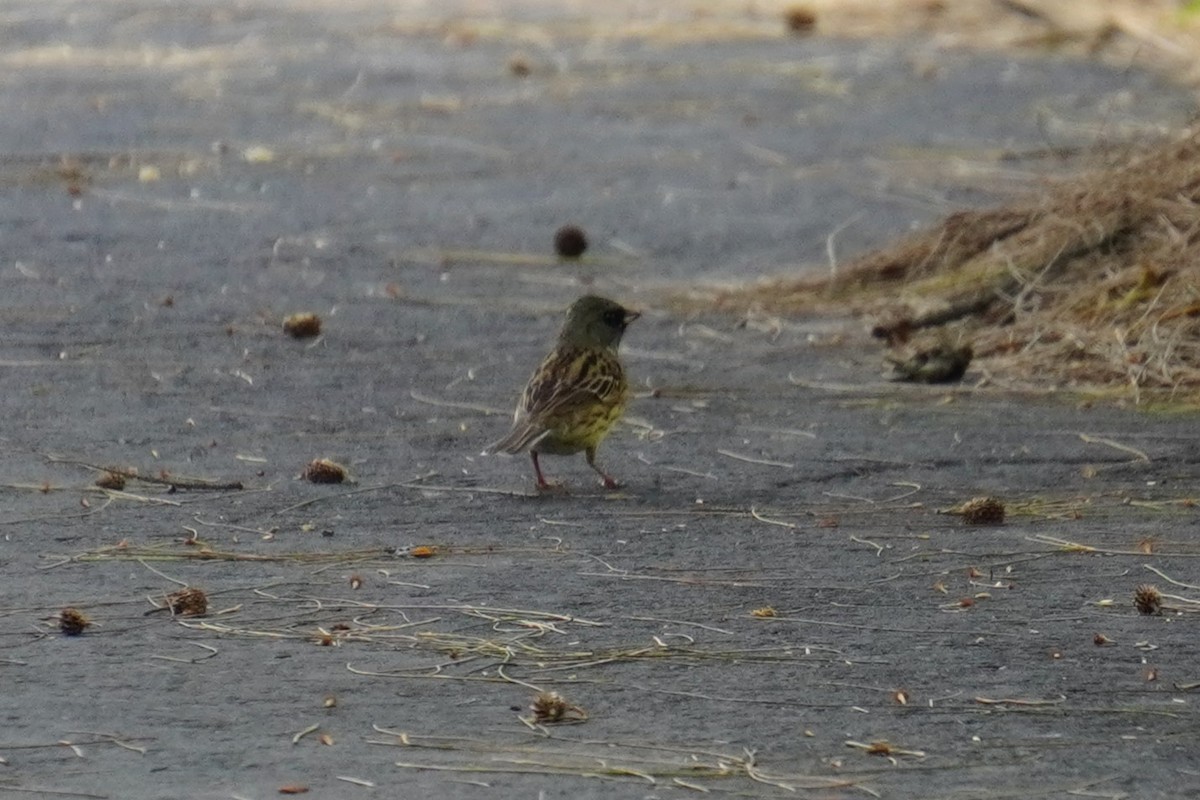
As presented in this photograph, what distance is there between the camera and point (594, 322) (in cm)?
925

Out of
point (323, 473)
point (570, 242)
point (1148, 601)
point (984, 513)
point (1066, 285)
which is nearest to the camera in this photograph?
point (1148, 601)

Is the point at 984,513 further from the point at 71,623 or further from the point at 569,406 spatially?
the point at 71,623

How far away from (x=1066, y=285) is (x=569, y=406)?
4.01 metres

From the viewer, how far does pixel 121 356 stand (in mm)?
10477

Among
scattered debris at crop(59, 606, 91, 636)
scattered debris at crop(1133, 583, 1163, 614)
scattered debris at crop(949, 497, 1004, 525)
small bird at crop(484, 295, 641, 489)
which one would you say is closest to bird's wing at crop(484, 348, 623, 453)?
small bird at crop(484, 295, 641, 489)

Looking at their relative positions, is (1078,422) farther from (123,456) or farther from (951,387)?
(123,456)

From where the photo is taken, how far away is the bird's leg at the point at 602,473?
8641 mm

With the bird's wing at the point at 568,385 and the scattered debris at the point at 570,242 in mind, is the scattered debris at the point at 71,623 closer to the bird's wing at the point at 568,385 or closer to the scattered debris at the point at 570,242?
the bird's wing at the point at 568,385

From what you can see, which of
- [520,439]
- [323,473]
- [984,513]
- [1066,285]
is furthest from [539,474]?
[1066,285]

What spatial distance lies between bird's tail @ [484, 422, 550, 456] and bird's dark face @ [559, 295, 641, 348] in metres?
0.76

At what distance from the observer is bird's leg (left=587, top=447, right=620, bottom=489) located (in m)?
8.64

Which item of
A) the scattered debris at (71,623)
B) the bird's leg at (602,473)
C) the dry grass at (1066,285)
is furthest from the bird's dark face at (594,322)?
the scattered debris at (71,623)

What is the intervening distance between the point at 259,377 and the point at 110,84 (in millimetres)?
10677

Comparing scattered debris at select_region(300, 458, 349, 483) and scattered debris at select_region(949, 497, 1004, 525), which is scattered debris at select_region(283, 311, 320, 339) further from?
scattered debris at select_region(949, 497, 1004, 525)
